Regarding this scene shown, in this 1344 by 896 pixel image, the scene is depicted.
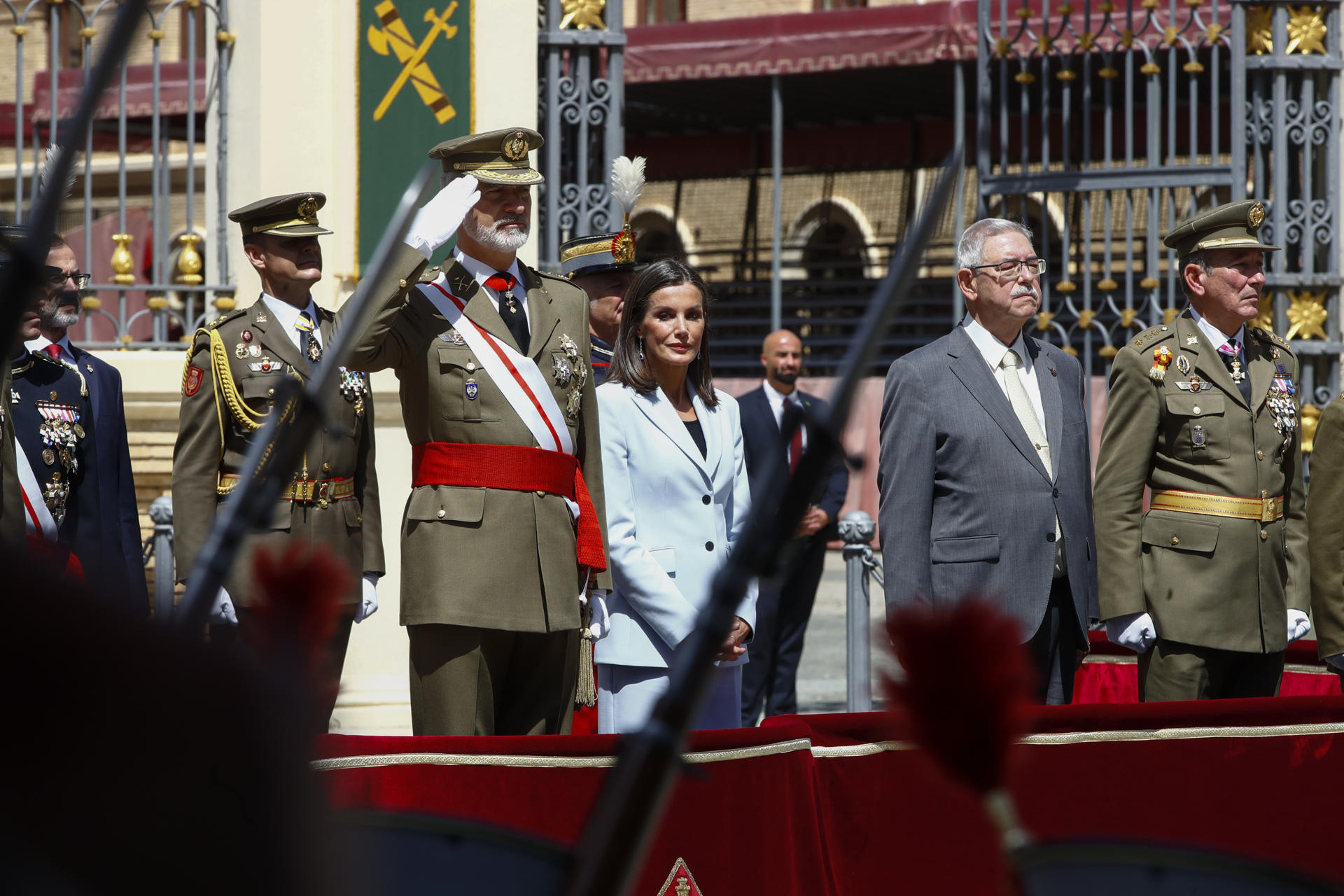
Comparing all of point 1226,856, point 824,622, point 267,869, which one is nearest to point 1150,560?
point 1226,856

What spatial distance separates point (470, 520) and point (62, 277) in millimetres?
2775

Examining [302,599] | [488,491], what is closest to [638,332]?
[488,491]

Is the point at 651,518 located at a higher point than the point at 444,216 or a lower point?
lower

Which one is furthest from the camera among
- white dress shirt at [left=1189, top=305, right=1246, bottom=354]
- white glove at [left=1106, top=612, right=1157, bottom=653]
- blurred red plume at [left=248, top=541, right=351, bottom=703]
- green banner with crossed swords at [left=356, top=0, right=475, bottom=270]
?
green banner with crossed swords at [left=356, top=0, right=475, bottom=270]

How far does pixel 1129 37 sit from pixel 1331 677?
339 centimetres

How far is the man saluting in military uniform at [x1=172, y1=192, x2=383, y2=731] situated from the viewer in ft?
13.7

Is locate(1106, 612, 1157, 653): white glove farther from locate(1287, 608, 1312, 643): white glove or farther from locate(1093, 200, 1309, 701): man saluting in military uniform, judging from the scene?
locate(1287, 608, 1312, 643): white glove

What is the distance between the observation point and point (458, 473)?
382cm

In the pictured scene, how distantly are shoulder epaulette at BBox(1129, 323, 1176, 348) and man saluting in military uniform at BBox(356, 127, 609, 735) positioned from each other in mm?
1681

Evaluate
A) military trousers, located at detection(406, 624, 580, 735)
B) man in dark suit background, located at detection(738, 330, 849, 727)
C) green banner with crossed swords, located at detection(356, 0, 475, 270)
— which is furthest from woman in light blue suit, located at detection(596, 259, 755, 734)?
man in dark suit background, located at detection(738, 330, 849, 727)

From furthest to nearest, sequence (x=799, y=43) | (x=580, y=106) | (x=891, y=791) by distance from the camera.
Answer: (x=799, y=43), (x=580, y=106), (x=891, y=791)

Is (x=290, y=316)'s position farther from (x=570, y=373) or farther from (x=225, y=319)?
(x=570, y=373)

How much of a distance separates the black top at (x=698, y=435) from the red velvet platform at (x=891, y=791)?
1026 mm

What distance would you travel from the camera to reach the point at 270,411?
14.1 feet
